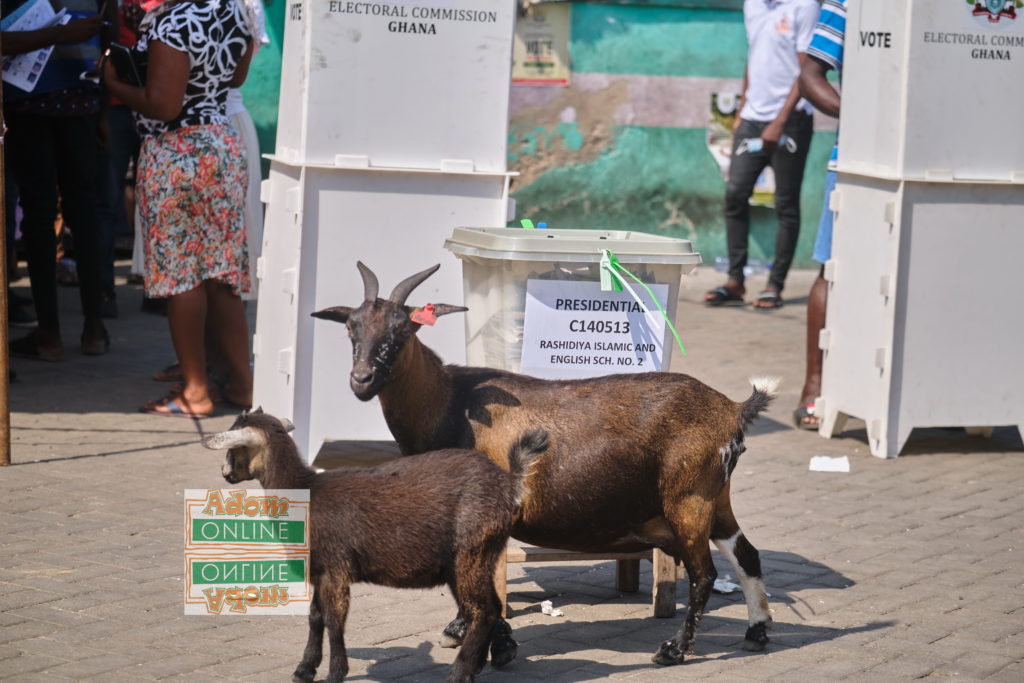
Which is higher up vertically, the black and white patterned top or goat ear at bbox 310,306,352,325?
the black and white patterned top

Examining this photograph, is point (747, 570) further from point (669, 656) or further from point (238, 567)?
point (238, 567)

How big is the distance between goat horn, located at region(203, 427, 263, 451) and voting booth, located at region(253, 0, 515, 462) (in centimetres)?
253

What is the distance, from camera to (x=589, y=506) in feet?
16.4

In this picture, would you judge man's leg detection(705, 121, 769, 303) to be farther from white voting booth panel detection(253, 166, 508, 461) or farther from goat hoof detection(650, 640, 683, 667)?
goat hoof detection(650, 640, 683, 667)

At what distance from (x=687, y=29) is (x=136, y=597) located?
988 centimetres

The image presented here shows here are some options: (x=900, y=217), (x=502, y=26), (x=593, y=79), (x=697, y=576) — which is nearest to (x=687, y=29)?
(x=593, y=79)

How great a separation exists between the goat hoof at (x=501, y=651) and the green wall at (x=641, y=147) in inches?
359

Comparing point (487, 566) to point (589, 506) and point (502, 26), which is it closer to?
point (589, 506)

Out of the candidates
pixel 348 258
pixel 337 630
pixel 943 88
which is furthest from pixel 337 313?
pixel 943 88

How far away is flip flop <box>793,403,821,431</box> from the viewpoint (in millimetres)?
8844

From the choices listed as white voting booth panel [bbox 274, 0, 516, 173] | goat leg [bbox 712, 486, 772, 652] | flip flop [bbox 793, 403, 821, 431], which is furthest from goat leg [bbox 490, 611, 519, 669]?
flip flop [bbox 793, 403, 821, 431]

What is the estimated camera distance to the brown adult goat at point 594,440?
4984mm

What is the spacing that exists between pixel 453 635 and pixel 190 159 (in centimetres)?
389

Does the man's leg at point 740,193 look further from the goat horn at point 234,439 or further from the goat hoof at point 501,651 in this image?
Result: the goat horn at point 234,439
